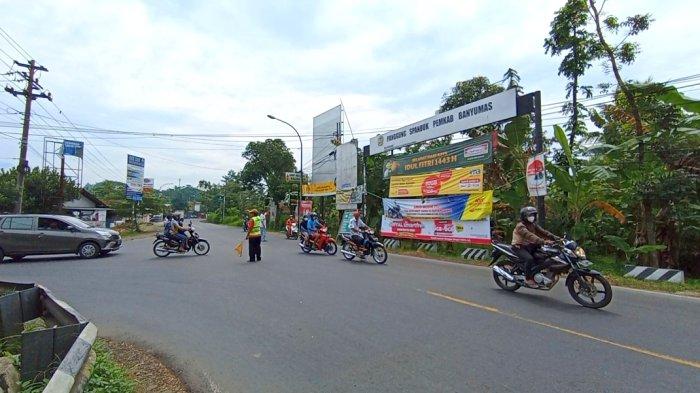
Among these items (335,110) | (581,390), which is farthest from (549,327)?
(335,110)

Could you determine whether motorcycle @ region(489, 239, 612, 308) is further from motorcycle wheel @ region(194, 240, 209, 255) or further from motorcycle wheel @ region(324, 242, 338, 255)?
motorcycle wheel @ region(194, 240, 209, 255)

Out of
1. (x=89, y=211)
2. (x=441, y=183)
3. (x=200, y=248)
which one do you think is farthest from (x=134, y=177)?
(x=441, y=183)

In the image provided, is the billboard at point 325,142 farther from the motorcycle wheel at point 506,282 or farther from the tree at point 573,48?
the motorcycle wheel at point 506,282

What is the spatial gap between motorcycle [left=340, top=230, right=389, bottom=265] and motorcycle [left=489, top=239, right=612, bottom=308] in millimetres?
5393

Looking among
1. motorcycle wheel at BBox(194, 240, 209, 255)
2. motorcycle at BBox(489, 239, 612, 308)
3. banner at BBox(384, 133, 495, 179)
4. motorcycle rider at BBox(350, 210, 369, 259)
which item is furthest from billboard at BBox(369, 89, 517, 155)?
motorcycle wheel at BBox(194, 240, 209, 255)

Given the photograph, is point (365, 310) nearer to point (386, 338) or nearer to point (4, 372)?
point (386, 338)

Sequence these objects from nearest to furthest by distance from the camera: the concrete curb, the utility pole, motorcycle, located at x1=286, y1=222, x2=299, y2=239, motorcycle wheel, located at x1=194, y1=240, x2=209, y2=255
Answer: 1. the concrete curb
2. motorcycle wheel, located at x1=194, y1=240, x2=209, y2=255
3. the utility pole
4. motorcycle, located at x1=286, y1=222, x2=299, y2=239

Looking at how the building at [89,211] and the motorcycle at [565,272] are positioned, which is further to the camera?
the building at [89,211]

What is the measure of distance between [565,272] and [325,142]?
2859 centimetres

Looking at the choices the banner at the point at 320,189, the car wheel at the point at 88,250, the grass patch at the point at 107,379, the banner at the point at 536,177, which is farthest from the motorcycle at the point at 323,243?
the banner at the point at 320,189

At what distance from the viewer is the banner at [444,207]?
15.7 metres

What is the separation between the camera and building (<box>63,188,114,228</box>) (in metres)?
38.9

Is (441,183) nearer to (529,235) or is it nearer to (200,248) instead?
(200,248)

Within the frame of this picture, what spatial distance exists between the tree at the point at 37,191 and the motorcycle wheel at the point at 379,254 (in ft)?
100
